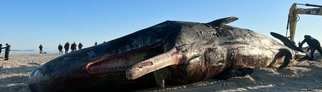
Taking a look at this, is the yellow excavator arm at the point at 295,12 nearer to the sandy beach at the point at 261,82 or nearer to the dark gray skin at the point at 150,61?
the sandy beach at the point at 261,82

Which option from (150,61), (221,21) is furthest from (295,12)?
(150,61)

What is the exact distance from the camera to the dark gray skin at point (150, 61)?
27.2 ft

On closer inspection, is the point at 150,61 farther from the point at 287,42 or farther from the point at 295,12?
the point at 295,12

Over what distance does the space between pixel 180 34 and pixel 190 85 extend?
127cm

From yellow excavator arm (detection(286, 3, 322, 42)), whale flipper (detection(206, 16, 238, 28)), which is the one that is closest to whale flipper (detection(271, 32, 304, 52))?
whale flipper (detection(206, 16, 238, 28))

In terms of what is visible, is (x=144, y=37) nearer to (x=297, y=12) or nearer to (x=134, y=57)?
(x=134, y=57)

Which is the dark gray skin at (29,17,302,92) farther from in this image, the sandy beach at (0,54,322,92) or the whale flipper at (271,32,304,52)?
the whale flipper at (271,32,304,52)

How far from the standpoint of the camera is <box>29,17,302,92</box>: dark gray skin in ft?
27.2

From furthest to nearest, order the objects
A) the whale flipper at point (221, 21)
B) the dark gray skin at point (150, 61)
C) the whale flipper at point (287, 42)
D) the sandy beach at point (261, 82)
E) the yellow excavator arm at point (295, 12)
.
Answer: the yellow excavator arm at point (295, 12), the whale flipper at point (287, 42), the whale flipper at point (221, 21), the sandy beach at point (261, 82), the dark gray skin at point (150, 61)

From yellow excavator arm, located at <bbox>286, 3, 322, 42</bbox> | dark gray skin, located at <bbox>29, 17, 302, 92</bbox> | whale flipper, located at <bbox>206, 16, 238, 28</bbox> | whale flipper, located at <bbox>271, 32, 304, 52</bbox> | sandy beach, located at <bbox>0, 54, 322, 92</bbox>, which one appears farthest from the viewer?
yellow excavator arm, located at <bbox>286, 3, 322, 42</bbox>

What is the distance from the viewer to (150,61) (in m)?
7.82

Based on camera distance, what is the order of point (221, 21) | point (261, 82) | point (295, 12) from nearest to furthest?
point (261, 82) → point (221, 21) → point (295, 12)

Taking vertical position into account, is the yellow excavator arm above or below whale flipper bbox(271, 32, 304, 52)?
above

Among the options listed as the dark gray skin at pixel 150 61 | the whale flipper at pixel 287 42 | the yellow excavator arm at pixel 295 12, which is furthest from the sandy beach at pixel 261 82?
the yellow excavator arm at pixel 295 12
